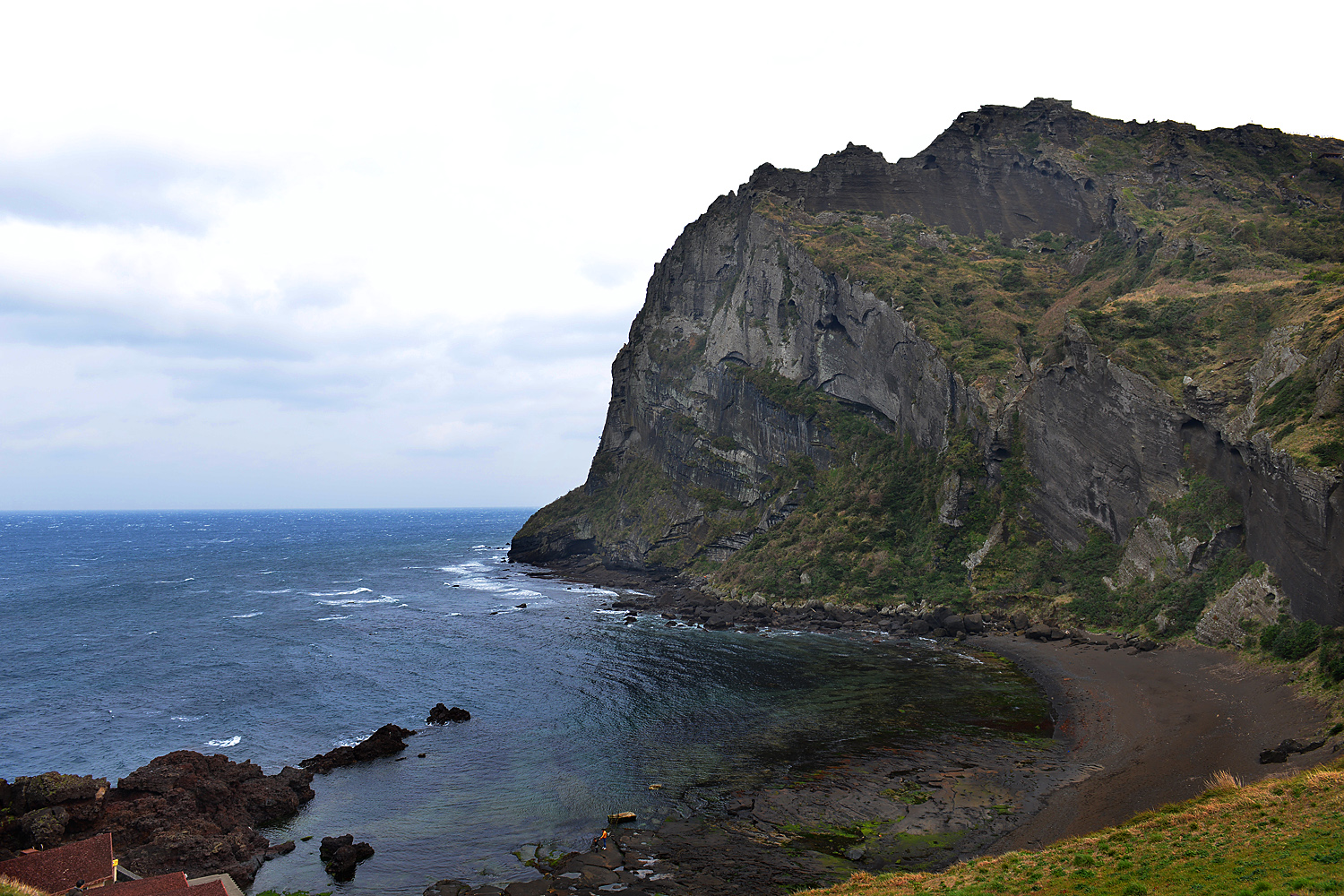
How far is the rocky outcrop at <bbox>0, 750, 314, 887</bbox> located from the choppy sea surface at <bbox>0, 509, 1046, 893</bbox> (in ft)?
5.39

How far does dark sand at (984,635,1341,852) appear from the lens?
2764 cm

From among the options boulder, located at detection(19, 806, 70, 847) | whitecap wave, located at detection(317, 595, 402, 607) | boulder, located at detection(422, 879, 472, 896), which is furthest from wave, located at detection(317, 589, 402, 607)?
boulder, located at detection(422, 879, 472, 896)

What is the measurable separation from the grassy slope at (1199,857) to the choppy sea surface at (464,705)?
13685 mm

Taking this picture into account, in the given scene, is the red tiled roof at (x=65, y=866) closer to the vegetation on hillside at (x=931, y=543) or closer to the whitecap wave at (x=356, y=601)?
the vegetation on hillside at (x=931, y=543)

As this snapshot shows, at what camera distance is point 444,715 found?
1785 inches

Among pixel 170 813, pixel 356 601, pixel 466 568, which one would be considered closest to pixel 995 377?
pixel 170 813

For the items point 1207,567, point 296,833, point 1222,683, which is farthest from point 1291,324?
point 296,833

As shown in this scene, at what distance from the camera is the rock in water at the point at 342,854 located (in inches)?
1041

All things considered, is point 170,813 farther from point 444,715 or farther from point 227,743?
point 444,715

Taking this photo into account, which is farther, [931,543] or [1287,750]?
[931,543]

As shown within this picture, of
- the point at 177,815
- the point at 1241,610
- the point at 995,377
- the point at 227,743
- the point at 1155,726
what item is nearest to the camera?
the point at 177,815

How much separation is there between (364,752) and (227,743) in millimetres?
9266

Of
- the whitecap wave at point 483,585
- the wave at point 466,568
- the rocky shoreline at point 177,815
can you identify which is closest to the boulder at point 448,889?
the rocky shoreline at point 177,815

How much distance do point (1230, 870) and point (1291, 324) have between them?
172 feet
